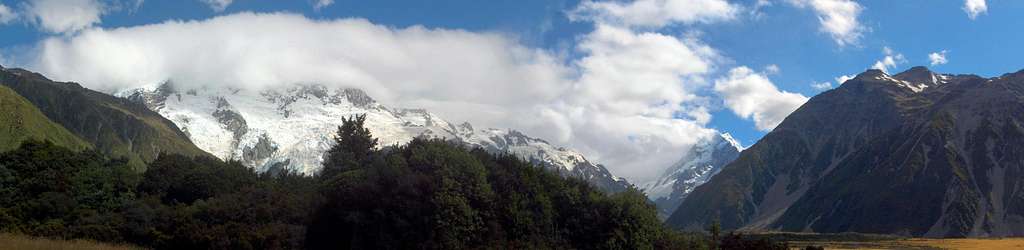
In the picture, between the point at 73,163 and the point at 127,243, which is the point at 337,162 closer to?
the point at 73,163

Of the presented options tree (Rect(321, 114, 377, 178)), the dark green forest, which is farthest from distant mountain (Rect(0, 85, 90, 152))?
the dark green forest

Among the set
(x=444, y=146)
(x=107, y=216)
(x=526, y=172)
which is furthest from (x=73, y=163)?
(x=526, y=172)

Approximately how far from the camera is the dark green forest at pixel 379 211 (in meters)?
43.8

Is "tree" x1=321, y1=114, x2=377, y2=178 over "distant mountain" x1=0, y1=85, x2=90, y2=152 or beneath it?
beneath

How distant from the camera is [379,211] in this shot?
44.0m

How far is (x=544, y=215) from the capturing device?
46.6m

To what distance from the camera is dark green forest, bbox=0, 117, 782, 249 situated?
43.8m

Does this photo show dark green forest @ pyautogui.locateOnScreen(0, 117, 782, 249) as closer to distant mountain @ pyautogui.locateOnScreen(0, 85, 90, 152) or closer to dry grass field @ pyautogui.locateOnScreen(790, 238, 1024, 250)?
dry grass field @ pyautogui.locateOnScreen(790, 238, 1024, 250)

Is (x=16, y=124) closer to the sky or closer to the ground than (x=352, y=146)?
closer to the sky

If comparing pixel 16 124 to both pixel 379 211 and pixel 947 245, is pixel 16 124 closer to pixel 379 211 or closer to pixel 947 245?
pixel 379 211

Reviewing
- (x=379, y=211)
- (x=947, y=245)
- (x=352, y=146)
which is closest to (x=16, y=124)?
(x=352, y=146)

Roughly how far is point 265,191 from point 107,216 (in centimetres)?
1091

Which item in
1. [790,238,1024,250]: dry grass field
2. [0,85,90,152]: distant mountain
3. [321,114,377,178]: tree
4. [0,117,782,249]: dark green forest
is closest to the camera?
[0,117,782,249]: dark green forest

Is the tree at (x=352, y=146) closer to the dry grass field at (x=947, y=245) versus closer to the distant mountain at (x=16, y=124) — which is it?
the dry grass field at (x=947, y=245)
